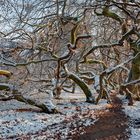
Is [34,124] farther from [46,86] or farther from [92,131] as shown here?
[46,86]

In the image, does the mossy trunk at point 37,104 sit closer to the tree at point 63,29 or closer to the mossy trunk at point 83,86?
the tree at point 63,29

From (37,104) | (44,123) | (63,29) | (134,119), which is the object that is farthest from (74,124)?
(63,29)

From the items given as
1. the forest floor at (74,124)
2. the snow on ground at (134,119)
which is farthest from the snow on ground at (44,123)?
the snow on ground at (134,119)

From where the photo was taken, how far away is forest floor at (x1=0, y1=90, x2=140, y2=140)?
38.9ft

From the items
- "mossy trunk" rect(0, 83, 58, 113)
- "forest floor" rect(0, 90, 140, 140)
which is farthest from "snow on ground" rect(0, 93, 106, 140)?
"mossy trunk" rect(0, 83, 58, 113)

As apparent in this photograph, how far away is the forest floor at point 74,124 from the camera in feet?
38.9

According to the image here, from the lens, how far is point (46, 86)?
2391 centimetres

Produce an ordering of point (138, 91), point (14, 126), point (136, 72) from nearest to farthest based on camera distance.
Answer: point (14, 126) < point (136, 72) < point (138, 91)

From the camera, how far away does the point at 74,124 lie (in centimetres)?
1441

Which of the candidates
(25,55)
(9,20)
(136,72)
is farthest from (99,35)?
(9,20)

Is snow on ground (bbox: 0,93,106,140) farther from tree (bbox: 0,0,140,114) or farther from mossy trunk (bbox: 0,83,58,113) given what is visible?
tree (bbox: 0,0,140,114)

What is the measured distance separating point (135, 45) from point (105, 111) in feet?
14.4

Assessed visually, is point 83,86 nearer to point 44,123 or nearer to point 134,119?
point 134,119

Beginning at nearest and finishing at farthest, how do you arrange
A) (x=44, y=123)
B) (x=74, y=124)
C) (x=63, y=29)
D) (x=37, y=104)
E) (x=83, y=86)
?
(x=74, y=124)
(x=44, y=123)
(x=37, y=104)
(x=63, y=29)
(x=83, y=86)
